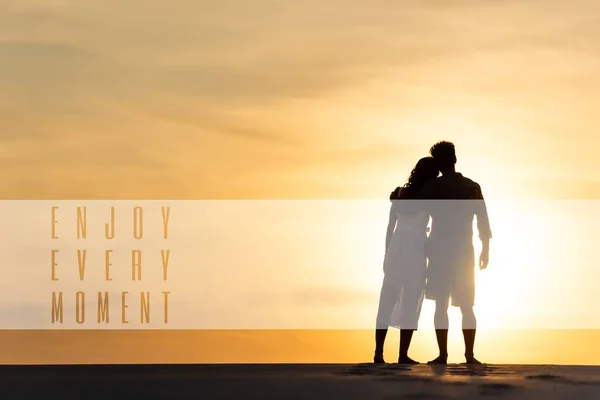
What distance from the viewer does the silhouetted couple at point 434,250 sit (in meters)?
13.7

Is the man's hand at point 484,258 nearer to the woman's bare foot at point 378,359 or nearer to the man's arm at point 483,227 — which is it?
the man's arm at point 483,227

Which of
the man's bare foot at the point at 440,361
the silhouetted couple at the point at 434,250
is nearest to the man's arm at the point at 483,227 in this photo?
the silhouetted couple at the point at 434,250

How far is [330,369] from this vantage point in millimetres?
12789

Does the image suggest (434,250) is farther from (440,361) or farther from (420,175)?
(440,361)

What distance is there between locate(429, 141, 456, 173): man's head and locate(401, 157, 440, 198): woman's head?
0.19 feet

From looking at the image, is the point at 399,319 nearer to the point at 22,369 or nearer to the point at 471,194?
the point at 471,194

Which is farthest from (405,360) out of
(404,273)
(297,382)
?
(297,382)

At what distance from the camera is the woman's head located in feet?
45.0

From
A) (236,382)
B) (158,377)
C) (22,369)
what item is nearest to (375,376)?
(236,382)

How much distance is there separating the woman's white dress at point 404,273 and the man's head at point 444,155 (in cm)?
61

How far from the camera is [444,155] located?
45.0ft

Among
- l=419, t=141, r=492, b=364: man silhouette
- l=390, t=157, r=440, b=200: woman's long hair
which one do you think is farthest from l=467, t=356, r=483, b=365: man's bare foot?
l=390, t=157, r=440, b=200: woman's long hair

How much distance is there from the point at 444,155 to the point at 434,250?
1.08 metres

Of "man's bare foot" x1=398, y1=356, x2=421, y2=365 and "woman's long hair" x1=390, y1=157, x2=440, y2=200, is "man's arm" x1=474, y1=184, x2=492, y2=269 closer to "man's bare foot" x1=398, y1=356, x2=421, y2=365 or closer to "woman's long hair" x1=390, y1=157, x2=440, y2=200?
"woman's long hair" x1=390, y1=157, x2=440, y2=200
